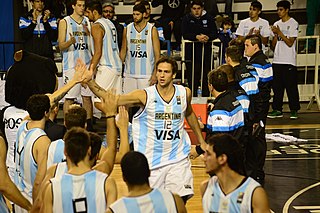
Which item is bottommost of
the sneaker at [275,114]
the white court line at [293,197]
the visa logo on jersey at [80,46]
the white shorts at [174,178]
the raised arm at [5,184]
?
the white court line at [293,197]

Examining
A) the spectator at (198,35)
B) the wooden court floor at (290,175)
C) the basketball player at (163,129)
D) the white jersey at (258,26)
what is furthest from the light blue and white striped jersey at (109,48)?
the basketball player at (163,129)

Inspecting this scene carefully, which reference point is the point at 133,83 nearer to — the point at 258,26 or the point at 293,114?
the point at 258,26

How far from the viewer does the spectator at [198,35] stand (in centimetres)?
1459

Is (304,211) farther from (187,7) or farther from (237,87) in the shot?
(187,7)

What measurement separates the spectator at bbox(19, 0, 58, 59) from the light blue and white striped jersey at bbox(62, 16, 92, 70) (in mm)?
1452

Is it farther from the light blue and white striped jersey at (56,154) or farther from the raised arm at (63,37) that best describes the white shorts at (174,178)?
the raised arm at (63,37)

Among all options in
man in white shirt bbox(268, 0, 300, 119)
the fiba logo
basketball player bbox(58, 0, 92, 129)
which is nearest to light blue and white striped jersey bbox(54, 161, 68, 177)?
basketball player bbox(58, 0, 92, 129)

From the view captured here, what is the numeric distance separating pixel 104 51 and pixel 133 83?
2.48ft

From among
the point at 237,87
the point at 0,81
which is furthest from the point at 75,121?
the point at 0,81

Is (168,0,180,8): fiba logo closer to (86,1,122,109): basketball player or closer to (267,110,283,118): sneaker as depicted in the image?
(267,110,283,118): sneaker

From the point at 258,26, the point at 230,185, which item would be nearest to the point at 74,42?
the point at 258,26

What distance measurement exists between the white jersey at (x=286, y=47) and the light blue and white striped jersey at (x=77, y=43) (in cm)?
457

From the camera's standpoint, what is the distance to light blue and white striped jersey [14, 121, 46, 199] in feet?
20.7

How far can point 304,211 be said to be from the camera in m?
8.94
